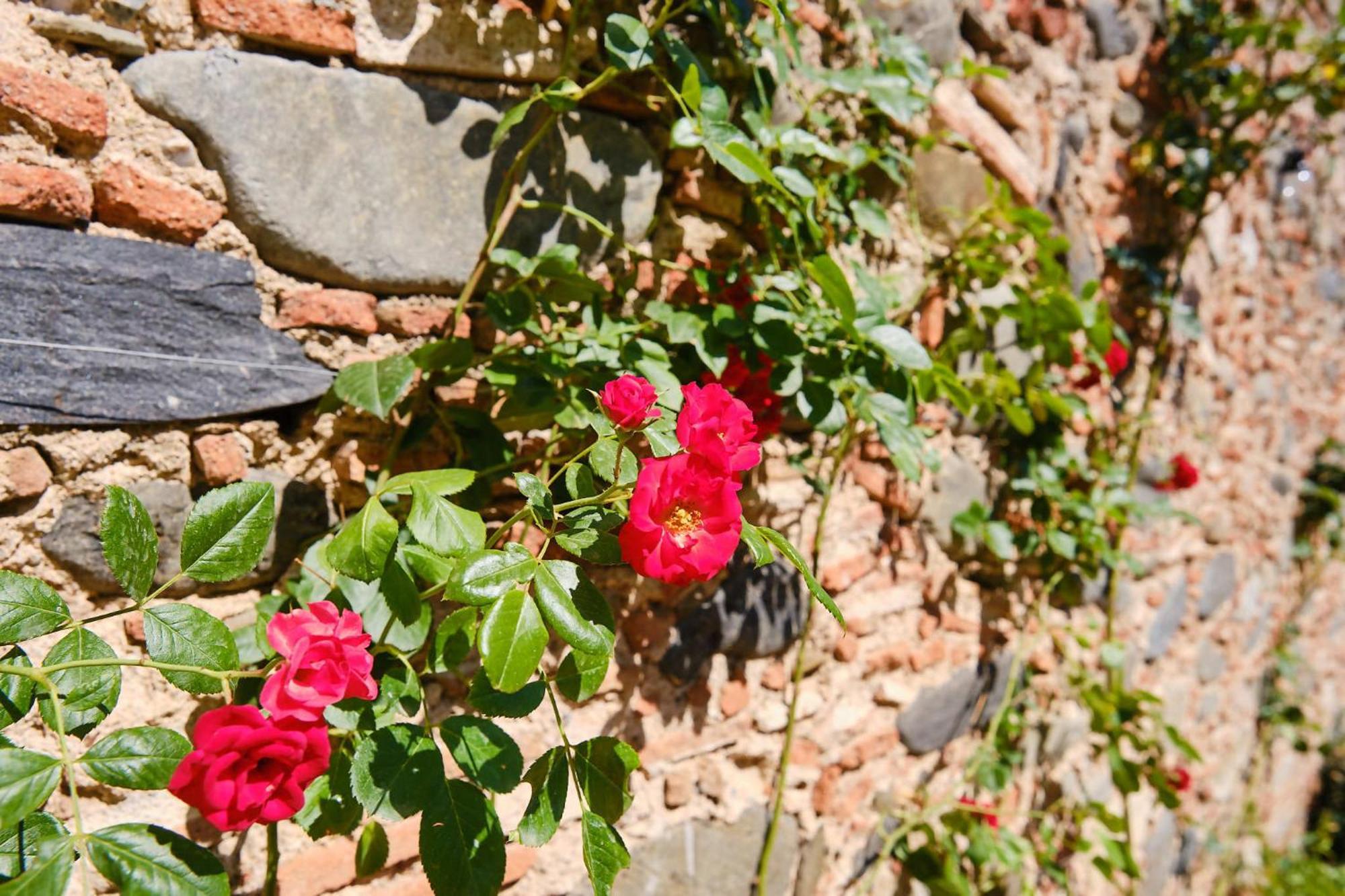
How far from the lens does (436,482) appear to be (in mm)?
855

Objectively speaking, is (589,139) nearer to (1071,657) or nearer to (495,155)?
(495,155)

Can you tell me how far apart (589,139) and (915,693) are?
1.26 metres

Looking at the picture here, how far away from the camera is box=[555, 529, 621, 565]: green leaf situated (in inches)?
31.2

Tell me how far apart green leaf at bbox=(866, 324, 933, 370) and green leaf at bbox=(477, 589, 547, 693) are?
2.08ft

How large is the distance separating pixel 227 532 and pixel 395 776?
10.6 inches

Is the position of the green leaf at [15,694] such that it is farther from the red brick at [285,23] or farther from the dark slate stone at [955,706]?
the dark slate stone at [955,706]

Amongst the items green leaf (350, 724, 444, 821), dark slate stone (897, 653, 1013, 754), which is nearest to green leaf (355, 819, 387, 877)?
green leaf (350, 724, 444, 821)

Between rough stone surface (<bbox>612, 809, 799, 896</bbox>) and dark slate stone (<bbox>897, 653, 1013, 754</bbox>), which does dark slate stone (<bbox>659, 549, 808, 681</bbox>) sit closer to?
rough stone surface (<bbox>612, 809, 799, 896</bbox>)

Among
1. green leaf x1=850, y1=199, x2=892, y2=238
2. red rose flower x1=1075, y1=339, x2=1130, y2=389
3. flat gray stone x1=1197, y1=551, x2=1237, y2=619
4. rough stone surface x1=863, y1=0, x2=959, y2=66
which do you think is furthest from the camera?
flat gray stone x1=1197, y1=551, x2=1237, y2=619

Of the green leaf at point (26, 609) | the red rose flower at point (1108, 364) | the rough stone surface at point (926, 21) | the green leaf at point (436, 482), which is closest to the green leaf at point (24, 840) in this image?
the green leaf at point (26, 609)

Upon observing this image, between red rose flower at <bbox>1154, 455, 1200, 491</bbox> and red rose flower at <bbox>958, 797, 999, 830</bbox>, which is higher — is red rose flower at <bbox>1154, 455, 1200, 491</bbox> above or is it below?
above

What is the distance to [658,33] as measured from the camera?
3.66 feet

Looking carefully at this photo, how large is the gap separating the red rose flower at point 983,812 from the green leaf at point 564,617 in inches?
51.0

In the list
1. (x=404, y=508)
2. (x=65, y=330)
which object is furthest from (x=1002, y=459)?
(x=65, y=330)
